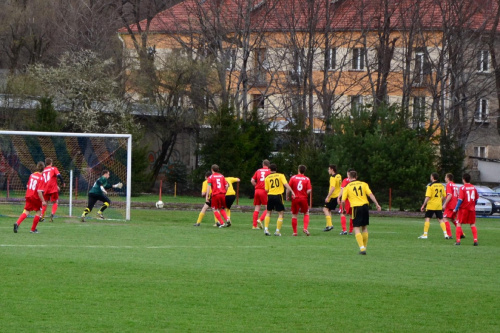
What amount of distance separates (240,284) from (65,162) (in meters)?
19.0

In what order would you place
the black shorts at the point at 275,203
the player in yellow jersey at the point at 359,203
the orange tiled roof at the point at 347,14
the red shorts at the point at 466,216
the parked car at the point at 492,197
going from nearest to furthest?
the player in yellow jersey at the point at 359,203
the red shorts at the point at 466,216
the black shorts at the point at 275,203
the parked car at the point at 492,197
the orange tiled roof at the point at 347,14

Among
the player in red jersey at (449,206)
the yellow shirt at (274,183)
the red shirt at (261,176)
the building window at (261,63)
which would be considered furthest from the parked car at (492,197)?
the yellow shirt at (274,183)

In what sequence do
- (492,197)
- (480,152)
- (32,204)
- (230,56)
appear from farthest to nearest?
(480,152) < (230,56) < (492,197) < (32,204)

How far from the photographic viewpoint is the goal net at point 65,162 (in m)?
→ 30.2

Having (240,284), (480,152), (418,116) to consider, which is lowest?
(240,284)

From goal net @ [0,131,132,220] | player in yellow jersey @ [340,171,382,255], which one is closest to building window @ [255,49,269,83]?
goal net @ [0,131,132,220]

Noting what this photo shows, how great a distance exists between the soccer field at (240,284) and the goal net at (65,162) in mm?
10126

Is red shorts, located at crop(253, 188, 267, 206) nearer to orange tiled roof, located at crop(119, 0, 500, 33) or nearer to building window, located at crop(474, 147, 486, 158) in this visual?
orange tiled roof, located at crop(119, 0, 500, 33)

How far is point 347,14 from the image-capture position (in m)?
45.4

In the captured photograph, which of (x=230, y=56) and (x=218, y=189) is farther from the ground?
(x=230, y=56)

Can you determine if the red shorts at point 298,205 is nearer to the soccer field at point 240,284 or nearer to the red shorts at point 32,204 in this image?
the soccer field at point 240,284

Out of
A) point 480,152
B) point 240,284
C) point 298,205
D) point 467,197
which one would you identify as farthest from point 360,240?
point 480,152

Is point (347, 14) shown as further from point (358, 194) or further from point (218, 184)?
point (358, 194)

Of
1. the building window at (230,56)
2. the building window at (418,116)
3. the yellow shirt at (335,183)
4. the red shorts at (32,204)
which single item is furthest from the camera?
the building window at (230,56)
